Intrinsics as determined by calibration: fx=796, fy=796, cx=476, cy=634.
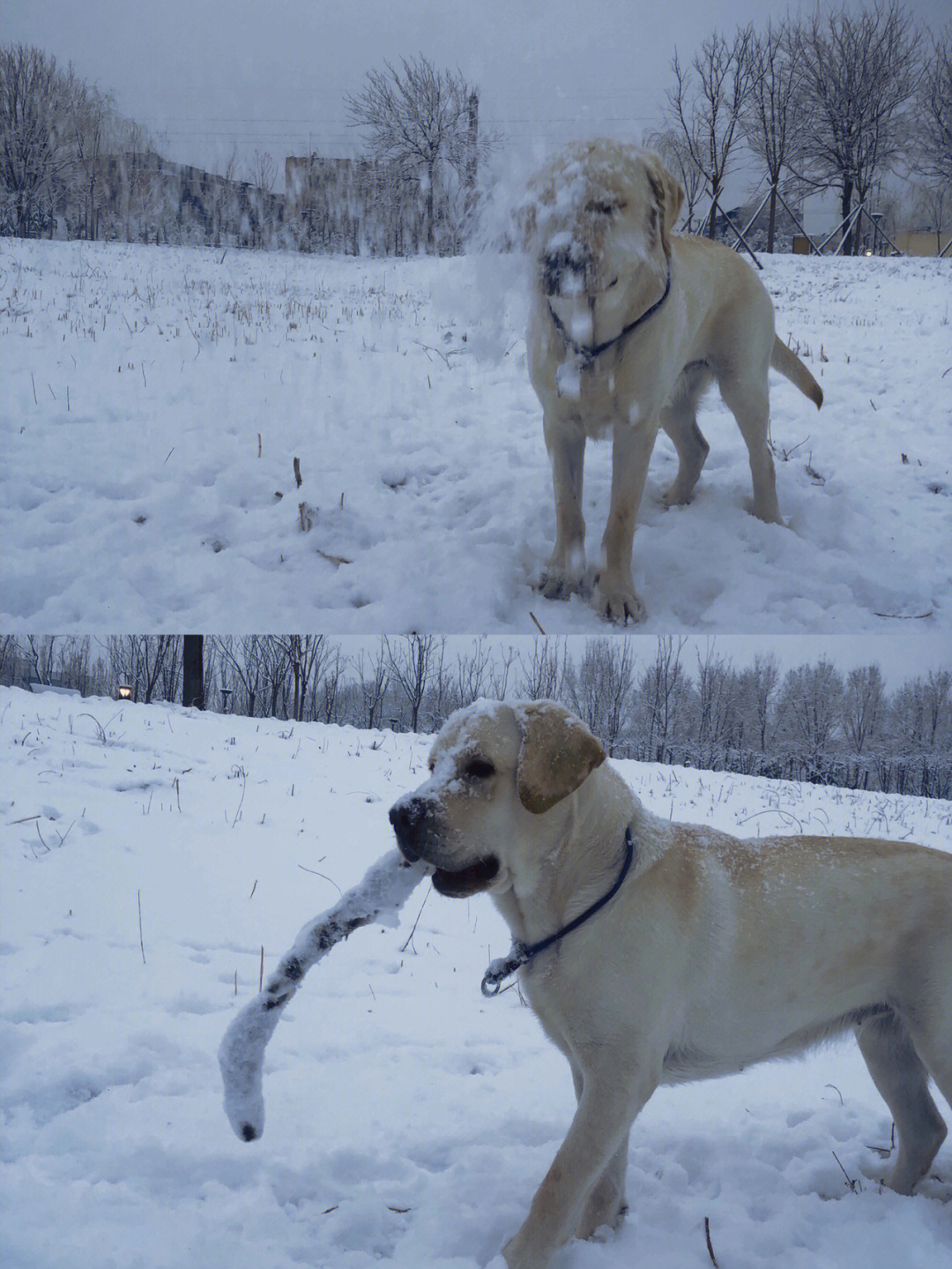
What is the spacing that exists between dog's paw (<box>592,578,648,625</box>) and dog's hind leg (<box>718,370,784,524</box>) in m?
0.41

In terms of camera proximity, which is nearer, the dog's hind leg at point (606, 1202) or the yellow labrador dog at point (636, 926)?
the yellow labrador dog at point (636, 926)

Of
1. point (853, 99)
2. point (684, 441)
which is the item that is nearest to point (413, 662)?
point (684, 441)

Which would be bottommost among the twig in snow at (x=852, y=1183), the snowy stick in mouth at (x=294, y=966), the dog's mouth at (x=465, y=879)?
the twig in snow at (x=852, y=1183)

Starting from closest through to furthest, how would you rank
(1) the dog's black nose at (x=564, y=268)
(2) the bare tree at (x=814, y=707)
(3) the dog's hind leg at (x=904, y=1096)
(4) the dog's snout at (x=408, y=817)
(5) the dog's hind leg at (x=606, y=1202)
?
(4) the dog's snout at (x=408, y=817) → (5) the dog's hind leg at (x=606, y=1202) → (3) the dog's hind leg at (x=904, y=1096) → (1) the dog's black nose at (x=564, y=268) → (2) the bare tree at (x=814, y=707)

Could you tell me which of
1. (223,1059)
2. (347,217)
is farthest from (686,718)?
(347,217)

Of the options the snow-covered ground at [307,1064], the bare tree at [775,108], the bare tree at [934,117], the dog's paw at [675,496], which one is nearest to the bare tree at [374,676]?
the snow-covered ground at [307,1064]

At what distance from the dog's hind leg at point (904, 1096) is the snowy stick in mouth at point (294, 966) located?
91cm

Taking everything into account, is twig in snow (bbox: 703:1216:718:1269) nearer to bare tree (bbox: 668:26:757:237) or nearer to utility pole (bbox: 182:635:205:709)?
utility pole (bbox: 182:635:205:709)

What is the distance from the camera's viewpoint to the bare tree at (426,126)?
1.53m

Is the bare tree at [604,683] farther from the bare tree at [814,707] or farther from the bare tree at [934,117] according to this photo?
the bare tree at [934,117]

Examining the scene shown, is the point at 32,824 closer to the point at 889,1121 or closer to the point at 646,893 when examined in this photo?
the point at 646,893

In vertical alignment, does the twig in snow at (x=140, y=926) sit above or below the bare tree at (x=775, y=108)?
below

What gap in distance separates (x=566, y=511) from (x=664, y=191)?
67 centimetres

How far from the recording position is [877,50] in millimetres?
1764
